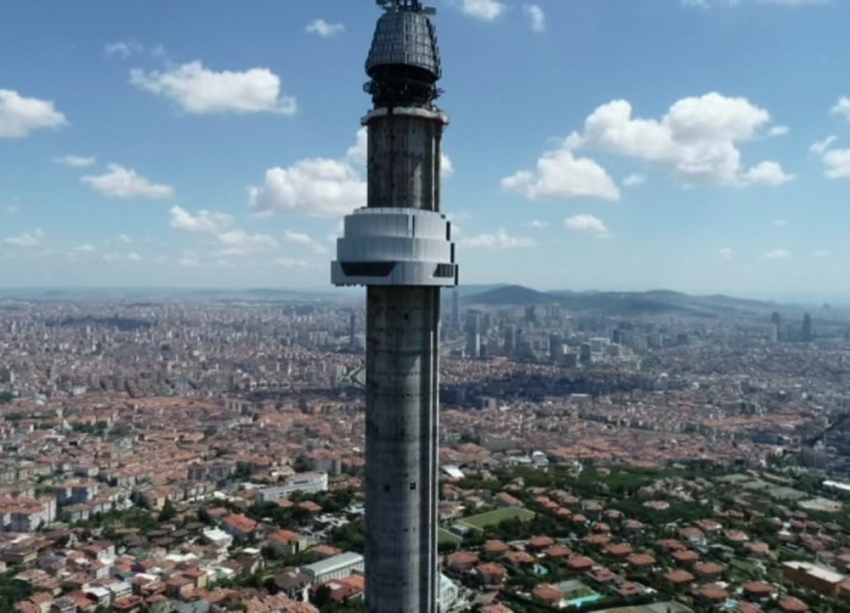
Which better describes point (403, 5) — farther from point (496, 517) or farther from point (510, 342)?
point (510, 342)

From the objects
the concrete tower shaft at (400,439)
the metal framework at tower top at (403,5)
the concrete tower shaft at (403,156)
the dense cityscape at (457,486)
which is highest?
the metal framework at tower top at (403,5)

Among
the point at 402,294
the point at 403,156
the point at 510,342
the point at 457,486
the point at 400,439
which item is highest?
the point at 403,156

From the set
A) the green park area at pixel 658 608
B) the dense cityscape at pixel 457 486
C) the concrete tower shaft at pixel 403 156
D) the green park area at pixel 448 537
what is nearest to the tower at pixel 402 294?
the concrete tower shaft at pixel 403 156

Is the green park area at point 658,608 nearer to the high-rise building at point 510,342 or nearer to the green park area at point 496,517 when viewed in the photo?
the green park area at point 496,517

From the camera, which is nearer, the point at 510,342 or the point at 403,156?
the point at 403,156

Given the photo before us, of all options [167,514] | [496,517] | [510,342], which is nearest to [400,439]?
[496,517]
